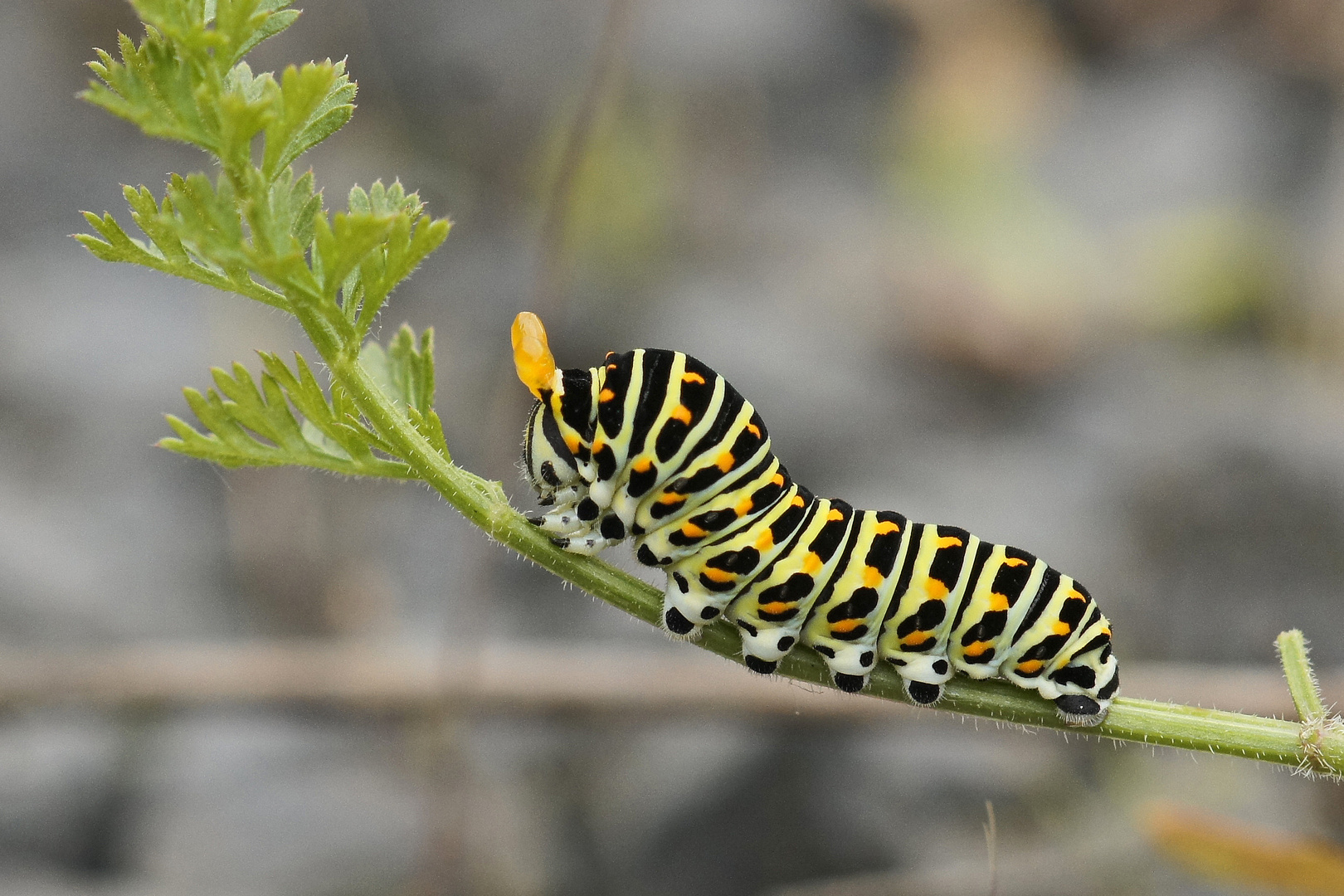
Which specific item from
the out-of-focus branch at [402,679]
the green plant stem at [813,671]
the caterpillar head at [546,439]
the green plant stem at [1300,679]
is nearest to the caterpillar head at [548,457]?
the caterpillar head at [546,439]

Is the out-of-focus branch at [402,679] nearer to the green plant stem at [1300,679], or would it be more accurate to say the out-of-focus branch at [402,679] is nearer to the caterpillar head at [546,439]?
the caterpillar head at [546,439]

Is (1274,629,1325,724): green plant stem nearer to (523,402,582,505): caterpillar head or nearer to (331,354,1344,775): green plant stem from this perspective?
(331,354,1344,775): green plant stem

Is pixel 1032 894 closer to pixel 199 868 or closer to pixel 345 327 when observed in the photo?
pixel 199 868

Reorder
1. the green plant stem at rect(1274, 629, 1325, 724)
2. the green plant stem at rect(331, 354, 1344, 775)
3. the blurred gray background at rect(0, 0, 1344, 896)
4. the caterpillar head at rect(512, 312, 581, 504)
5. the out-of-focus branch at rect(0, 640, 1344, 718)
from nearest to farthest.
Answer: the green plant stem at rect(331, 354, 1344, 775) < the green plant stem at rect(1274, 629, 1325, 724) < the caterpillar head at rect(512, 312, 581, 504) < the out-of-focus branch at rect(0, 640, 1344, 718) < the blurred gray background at rect(0, 0, 1344, 896)

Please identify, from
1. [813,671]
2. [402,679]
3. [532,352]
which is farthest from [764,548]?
[402,679]

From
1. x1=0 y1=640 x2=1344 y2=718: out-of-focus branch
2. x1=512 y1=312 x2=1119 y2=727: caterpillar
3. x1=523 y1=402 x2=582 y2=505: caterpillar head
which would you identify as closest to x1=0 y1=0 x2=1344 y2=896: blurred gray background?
x1=0 y1=640 x2=1344 y2=718: out-of-focus branch

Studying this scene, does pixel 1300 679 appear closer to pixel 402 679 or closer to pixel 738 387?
pixel 402 679

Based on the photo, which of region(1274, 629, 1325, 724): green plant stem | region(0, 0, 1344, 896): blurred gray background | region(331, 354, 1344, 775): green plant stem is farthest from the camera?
region(0, 0, 1344, 896): blurred gray background
